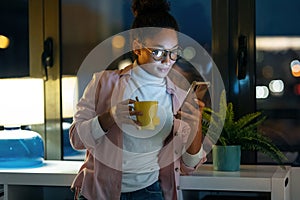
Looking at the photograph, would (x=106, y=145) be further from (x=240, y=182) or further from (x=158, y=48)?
(x=240, y=182)

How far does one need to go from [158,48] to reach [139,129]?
281 millimetres

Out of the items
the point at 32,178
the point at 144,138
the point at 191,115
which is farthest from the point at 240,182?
the point at 32,178

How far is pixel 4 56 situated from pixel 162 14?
135 centimetres

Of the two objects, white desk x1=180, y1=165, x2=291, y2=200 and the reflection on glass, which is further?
the reflection on glass

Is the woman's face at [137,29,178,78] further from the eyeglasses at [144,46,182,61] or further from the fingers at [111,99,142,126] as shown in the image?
the fingers at [111,99,142,126]

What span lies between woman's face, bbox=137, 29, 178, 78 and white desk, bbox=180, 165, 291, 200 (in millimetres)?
499

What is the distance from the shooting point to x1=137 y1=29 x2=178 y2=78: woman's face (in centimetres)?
194

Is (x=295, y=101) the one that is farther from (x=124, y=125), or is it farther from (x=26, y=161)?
(x=26, y=161)

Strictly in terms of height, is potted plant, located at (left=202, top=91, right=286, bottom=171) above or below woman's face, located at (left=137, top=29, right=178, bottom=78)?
below

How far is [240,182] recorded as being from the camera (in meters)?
2.20

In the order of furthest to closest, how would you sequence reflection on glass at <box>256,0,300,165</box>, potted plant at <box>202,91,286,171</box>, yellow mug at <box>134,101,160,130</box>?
reflection on glass at <box>256,0,300,165</box> < potted plant at <box>202,91,286,171</box> < yellow mug at <box>134,101,160,130</box>

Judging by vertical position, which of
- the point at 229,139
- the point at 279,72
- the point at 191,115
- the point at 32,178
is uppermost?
the point at 279,72

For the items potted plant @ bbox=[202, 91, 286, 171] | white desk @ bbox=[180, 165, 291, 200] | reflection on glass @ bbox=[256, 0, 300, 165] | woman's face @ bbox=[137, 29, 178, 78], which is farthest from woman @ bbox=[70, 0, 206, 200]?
reflection on glass @ bbox=[256, 0, 300, 165]

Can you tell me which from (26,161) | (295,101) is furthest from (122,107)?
(295,101)
